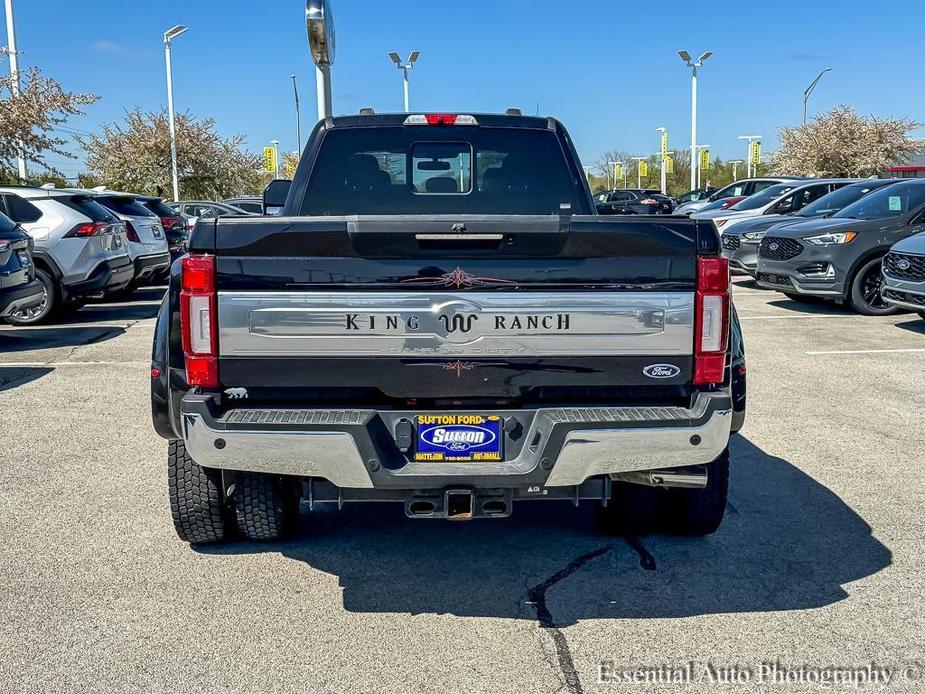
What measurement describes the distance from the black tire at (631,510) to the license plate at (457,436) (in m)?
1.06

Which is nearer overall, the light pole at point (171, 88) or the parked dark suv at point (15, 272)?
the parked dark suv at point (15, 272)

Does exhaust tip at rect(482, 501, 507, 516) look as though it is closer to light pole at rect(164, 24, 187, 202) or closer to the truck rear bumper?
the truck rear bumper

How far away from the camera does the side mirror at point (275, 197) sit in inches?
226

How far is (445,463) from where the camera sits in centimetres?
362

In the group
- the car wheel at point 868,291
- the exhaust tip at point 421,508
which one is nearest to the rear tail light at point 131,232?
the car wheel at point 868,291

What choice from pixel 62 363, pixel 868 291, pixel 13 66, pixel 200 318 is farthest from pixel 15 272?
pixel 13 66

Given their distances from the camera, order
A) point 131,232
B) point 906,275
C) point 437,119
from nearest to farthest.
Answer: point 437,119
point 906,275
point 131,232

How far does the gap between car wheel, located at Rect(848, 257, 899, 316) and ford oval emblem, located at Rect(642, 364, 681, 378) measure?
31.9 ft

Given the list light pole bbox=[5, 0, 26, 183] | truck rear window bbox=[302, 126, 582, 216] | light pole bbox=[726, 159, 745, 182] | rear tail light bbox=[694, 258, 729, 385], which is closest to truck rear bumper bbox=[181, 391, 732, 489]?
rear tail light bbox=[694, 258, 729, 385]

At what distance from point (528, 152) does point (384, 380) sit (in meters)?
2.35

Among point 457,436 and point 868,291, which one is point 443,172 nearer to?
point 457,436

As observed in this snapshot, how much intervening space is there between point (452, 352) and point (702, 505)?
5.24 ft

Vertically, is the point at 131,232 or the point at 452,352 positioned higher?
the point at 131,232

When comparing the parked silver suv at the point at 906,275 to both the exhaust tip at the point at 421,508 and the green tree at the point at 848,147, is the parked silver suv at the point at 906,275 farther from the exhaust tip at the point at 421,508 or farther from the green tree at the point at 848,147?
the green tree at the point at 848,147
